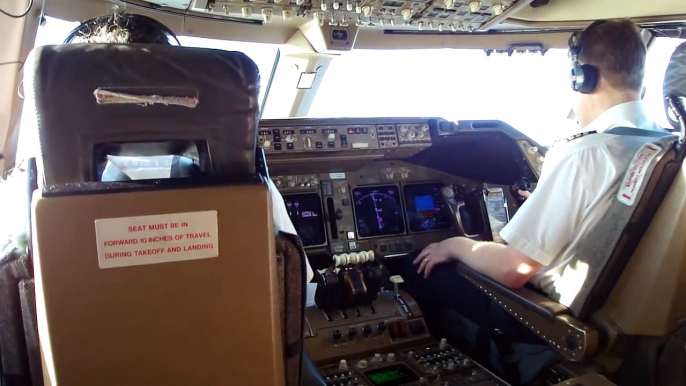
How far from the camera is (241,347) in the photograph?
1.02 meters

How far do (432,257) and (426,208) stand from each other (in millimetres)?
681

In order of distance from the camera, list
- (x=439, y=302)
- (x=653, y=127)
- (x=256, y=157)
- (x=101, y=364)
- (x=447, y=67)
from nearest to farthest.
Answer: (x=101, y=364) → (x=256, y=157) → (x=653, y=127) → (x=439, y=302) → (x=447, y=67)

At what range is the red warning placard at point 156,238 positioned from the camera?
0.90m

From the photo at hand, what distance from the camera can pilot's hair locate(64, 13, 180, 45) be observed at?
1173 mm

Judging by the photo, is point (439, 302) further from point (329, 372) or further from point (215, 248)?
point (215, 248)

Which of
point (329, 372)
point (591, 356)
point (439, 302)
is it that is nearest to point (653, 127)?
point (591, 356)

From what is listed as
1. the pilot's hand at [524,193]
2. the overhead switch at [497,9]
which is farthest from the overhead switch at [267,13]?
the pilot's hand at [524,193]

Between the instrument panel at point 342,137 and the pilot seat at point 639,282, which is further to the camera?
the instrument panel at point 342,137

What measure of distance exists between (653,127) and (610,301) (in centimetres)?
60

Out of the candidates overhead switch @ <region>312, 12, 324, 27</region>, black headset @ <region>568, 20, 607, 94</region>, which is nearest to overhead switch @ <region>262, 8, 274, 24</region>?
overhead switch @ <region>312, 12, 324, 27</region>

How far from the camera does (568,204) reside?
1604 millimetres

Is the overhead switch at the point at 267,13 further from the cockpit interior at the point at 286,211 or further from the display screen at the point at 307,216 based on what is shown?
the display screen at the point at 307,216

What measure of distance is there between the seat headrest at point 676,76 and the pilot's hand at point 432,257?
34.1 inches

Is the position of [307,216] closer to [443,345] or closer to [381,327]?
[381,327]
